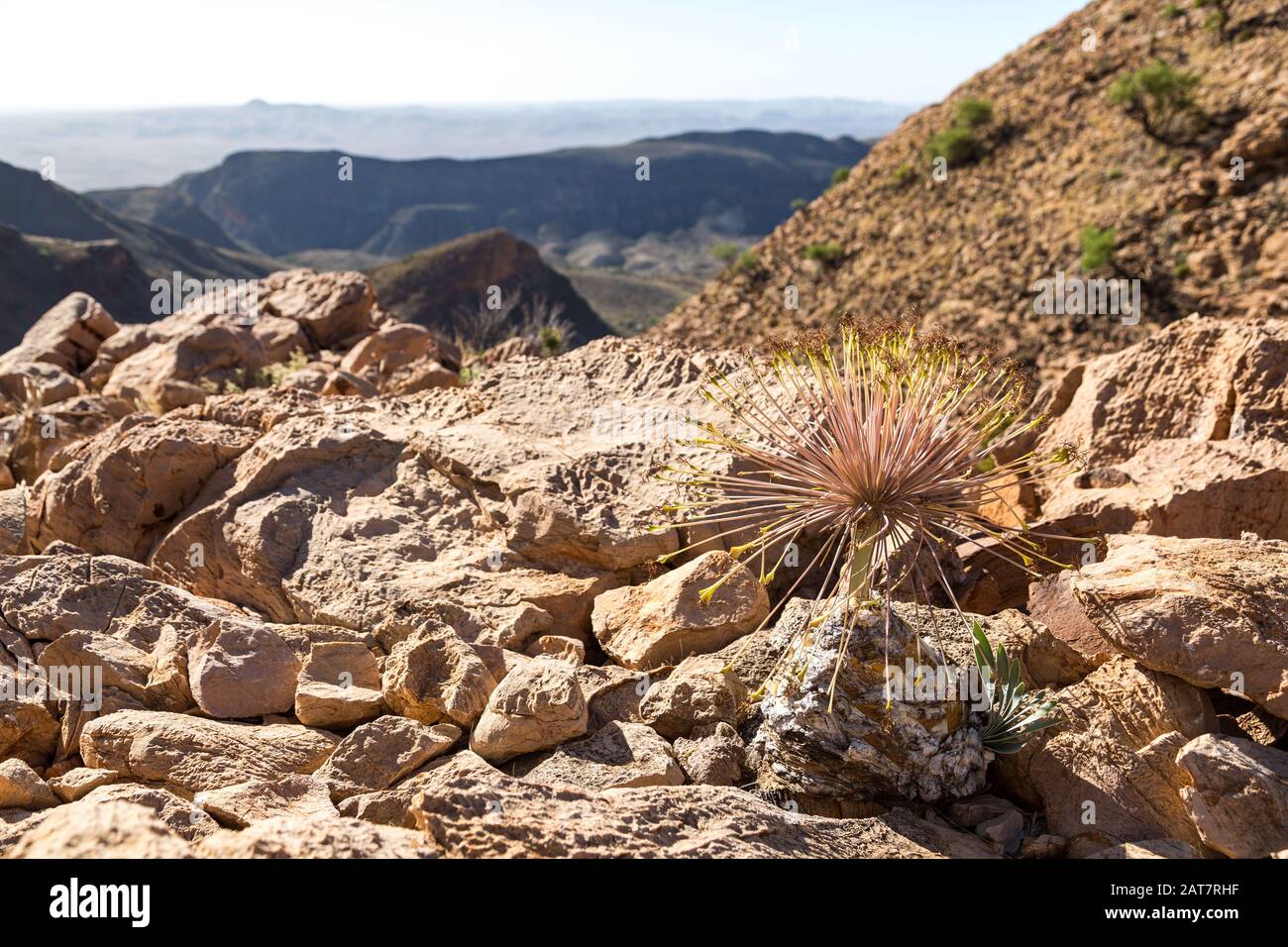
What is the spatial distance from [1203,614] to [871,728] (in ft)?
3.71

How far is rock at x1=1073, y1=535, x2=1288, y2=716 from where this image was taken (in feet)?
9.44

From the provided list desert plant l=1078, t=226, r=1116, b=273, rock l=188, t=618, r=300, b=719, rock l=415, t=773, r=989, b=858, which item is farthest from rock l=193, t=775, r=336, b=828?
desert plant l=1078, t=226, r=1116, b=273

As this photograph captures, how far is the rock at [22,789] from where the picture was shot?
290cm

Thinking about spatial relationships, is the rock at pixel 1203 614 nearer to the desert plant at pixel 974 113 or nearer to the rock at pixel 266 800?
the rock at pixel 266 800

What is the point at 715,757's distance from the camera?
3.06 meters

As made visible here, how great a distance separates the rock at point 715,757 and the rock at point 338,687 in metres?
1.17

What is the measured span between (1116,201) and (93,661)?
75.1 ft

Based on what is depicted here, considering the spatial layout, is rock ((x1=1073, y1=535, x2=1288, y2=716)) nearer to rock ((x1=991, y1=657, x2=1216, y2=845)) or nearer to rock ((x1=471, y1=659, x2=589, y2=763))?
rock ((x1=991, y1=657, x2=1216, y2=845))

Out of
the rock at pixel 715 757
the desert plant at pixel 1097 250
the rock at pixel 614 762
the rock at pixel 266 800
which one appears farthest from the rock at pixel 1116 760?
the desert plant at pixel 1097 250

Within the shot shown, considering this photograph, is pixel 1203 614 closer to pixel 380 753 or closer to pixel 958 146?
pixel 380 753

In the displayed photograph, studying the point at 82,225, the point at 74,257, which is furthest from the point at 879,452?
the point at 82,225

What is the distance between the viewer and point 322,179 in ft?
495

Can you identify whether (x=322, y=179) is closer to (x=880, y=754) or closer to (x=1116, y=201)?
(x=1116, y=201)
